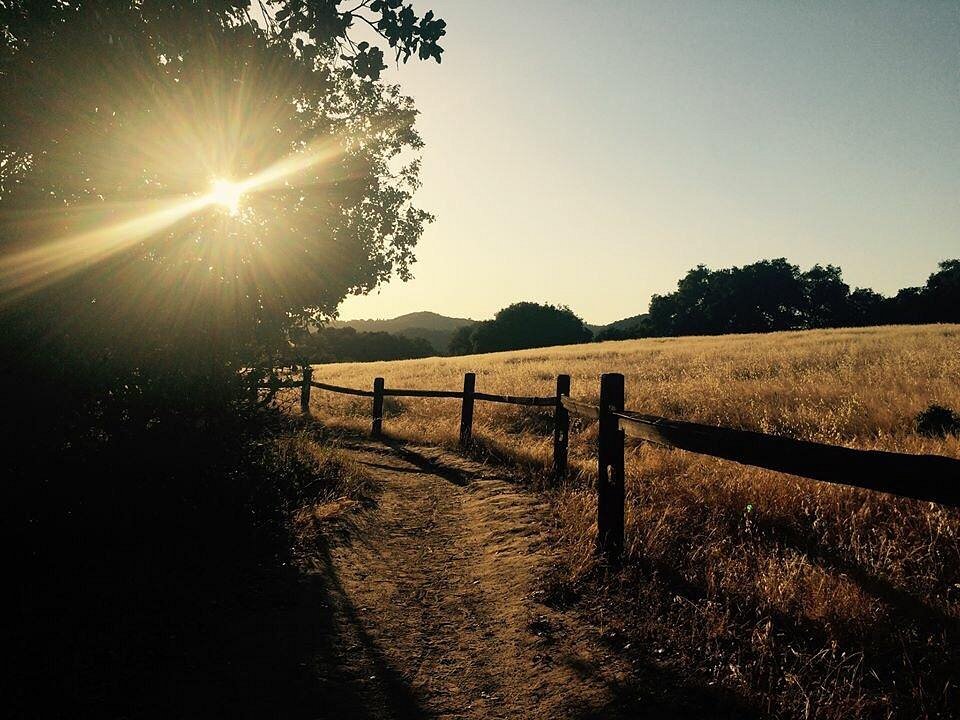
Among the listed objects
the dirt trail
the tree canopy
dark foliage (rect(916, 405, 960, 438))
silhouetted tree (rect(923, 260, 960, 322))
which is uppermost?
silhouetted tree (rect(923, 260, 960, 322))

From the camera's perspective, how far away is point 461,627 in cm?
414

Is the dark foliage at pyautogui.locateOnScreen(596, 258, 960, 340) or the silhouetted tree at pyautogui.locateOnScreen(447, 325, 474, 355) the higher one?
the dark foliage at pyautogui.locateOnScreen(596, 258, 960, 340)

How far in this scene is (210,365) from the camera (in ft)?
17.2

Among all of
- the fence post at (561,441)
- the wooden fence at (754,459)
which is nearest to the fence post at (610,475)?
the wooden fence at (754,459)

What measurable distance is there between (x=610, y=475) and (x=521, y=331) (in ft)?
283

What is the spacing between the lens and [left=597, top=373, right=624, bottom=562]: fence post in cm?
477

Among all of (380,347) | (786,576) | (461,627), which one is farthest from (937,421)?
(380,347)

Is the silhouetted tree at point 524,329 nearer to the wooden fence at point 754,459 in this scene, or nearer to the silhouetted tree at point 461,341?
the silhouetted tree at point 461,341

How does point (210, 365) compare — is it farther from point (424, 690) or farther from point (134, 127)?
point (424, 690)

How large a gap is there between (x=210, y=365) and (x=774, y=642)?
4803 millimetres

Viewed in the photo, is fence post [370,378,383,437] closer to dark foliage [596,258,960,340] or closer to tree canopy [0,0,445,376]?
tree canopy [0,0,445,376]

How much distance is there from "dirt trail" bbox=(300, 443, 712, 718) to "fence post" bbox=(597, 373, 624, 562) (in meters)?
0.61

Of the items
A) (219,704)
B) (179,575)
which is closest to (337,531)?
(179,575)

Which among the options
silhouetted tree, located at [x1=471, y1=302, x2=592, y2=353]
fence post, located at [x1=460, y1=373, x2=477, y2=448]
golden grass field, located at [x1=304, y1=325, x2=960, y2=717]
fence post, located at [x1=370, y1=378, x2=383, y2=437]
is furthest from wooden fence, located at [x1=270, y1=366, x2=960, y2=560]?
silhouetted tree, located at [x1=471, y1=302, x2=592, y2=353]
